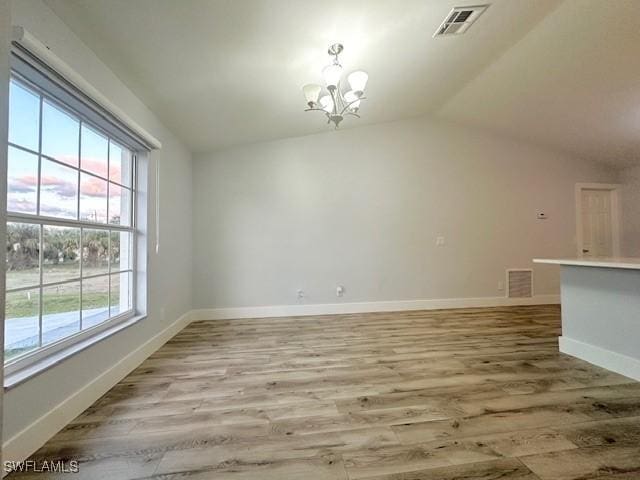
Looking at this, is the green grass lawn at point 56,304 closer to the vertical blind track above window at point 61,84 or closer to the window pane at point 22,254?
the window pane at point 22,254

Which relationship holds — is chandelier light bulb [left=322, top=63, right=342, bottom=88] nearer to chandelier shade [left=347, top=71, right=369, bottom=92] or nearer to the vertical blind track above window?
chandelier shade [left=347, top=71, right=369, bottom=92]

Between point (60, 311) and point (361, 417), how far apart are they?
6.52ft

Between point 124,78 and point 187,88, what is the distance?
460 mm

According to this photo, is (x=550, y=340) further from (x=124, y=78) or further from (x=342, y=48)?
(x=124, y=78)

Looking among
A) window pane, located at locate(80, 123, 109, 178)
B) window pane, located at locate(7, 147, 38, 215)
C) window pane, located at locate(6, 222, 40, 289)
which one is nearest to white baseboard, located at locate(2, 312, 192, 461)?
window pane, located at locate(6, 222, 40, 289)

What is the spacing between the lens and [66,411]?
1572 millimetres

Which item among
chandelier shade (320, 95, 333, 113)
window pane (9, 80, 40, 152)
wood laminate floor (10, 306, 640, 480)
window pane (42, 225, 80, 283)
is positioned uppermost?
chandelier shade (320, 95, 333, 113)

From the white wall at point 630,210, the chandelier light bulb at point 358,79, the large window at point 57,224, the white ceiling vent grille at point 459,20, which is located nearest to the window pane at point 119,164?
the large window at point 57,224

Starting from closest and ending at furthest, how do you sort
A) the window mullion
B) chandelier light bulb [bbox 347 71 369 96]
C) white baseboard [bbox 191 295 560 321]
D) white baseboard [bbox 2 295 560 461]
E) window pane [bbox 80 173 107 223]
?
white baseboard [bbox 2 295 560 461]
the window mullion
window pane [bbox 80 173 107 223]
chandelier light bulb [bbox 347 71 369 96]
white baseboard [bbox 191 295 560 321]

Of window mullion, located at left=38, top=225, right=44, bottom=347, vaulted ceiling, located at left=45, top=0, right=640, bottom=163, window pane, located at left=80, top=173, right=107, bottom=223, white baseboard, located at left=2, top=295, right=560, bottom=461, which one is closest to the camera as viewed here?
white baseboard, located at left=2, top=295, right=560, bottom=461

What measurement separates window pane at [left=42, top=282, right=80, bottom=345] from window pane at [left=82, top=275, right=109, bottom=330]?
0.07 metres

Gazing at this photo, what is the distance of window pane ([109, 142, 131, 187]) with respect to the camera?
7.32 ft

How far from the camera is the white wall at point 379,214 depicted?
13.1 feet

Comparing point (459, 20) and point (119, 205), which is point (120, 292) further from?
A: point (459, 20)
